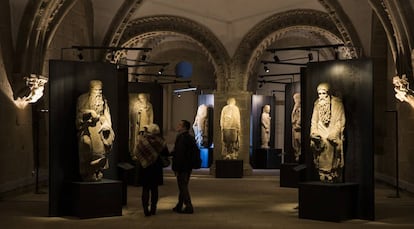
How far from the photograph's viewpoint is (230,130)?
1914cm

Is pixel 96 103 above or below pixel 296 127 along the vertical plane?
above

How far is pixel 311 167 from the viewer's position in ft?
34.3

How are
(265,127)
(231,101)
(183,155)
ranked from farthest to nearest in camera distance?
(265,127), (231,101), (183,155)

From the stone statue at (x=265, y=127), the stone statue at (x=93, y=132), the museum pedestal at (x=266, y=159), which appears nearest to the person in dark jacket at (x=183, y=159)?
the stone statue at (x=93, y=132)

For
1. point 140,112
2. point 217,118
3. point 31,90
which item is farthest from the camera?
point 217,118

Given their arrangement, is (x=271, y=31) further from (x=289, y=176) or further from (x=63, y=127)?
(x=63, y=127)

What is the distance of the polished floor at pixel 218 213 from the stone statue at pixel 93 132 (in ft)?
2.54

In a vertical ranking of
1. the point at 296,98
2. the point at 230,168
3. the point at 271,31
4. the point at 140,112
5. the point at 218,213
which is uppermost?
the point at 271,31

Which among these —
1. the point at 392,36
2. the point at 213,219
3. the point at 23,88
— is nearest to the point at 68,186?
the point at 213,219

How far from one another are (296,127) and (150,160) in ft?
22.9

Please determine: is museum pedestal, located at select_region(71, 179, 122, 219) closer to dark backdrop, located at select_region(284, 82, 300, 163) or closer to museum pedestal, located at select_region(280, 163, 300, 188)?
museum pedestal, located at select_region(280, 163, 300, 188)

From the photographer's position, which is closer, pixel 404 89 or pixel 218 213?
pixel 218 213

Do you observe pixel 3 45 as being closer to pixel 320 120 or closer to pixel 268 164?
pixel 320 120

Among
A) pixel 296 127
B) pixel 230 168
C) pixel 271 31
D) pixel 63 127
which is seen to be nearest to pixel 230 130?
pixel 230 168
